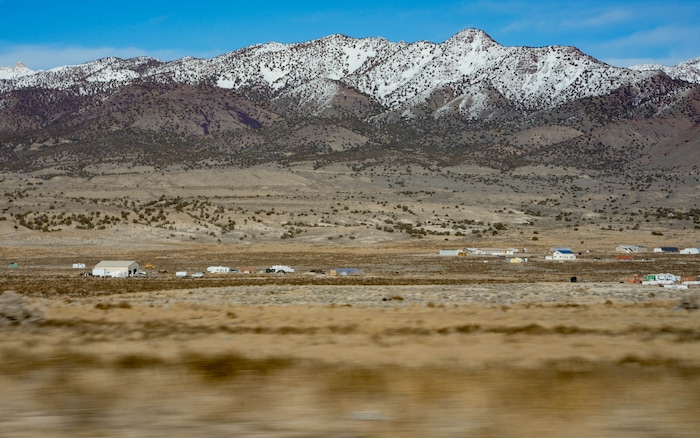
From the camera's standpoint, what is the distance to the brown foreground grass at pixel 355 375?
7.66 m

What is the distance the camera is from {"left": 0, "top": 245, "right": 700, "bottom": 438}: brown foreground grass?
7656mm

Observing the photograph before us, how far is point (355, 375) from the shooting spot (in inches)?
389

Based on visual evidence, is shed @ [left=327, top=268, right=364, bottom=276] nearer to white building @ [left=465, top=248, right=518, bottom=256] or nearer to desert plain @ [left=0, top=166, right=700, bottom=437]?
desert plain @ [left=0, top=166, right=700, bottom=437]

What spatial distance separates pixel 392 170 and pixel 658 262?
95162 mm

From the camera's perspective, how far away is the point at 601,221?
349 feet

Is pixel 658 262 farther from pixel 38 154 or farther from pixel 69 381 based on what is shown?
pixel 38 154

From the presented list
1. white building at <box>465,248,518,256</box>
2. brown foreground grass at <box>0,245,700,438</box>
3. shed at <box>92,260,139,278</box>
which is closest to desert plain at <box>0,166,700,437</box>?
brown foreground grass at <box>0,245,700,438</box>

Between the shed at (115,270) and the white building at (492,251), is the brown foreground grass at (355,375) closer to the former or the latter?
the shed at (115,270)

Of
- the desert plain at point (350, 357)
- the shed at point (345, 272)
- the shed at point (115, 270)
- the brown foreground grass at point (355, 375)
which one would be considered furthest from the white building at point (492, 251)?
the brown foreground grass at point (355, 375)

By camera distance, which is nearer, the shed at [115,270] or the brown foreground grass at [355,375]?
the brown foreground grass at [355,375]

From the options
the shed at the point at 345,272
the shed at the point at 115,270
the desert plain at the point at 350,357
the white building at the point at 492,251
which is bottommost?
the white building at the point at 492,251

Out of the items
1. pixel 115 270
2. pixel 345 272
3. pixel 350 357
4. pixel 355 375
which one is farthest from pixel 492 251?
pixel 355 375

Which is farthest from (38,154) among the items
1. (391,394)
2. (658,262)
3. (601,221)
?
(391,394)

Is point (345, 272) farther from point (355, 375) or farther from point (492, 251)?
point (355, 375)
